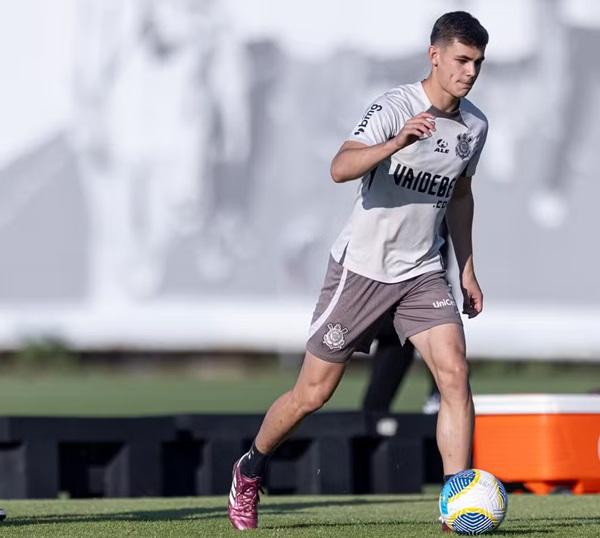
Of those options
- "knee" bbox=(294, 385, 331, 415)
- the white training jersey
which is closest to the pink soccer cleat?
"knee" bbox=(294, 385, 331, 415)

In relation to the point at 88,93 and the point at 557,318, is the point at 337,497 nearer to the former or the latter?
the point at 557,318

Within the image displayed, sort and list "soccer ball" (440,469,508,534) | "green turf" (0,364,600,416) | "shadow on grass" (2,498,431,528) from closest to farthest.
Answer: "soccer ball" (440,469,508,534) → "shadow on grass" (2,498,431,528) → "green turf" (0,364,600,416)

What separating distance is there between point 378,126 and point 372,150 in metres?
0.28

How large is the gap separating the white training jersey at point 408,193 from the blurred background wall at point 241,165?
15.6 metres

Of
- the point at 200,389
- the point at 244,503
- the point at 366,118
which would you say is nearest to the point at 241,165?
the point at 200,389

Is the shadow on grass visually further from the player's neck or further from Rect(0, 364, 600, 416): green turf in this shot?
Rect(0, 364, 600, 416): green turf

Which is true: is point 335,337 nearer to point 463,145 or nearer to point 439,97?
point 463,145

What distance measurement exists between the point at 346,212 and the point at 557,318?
3.31 m

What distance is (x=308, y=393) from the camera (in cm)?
665

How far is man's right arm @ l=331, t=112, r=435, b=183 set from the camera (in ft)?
19.6

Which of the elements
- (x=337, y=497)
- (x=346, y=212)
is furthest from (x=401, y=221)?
(x=346, y=212)

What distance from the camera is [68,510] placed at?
7.80m

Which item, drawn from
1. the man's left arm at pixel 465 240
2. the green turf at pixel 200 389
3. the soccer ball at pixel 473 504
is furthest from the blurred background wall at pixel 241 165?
the soccer ball at pixel 473 504

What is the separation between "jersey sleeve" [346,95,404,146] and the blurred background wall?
51.9 ft
